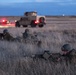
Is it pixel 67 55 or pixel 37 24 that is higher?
pixel 67 55

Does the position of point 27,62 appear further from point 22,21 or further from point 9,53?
point 22,21

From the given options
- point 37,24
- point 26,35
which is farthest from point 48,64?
point 37,24

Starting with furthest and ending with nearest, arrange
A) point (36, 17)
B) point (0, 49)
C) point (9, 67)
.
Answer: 1. point (36, 17)
2. point (0, 49)
3. point (9, 67)

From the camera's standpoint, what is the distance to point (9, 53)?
14828 mm

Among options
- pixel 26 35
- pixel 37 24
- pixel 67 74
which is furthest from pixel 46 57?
pixel 37 24

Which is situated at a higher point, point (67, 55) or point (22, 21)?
point (67, 55)

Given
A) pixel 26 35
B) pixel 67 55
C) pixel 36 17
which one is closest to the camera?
pixel 67 55

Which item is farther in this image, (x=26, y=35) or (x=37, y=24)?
(x=37, y=24)

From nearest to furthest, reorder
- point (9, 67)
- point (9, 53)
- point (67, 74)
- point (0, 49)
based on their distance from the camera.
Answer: point (67, 74)
point (9, 67)
point (9, 53)
point (0, 49)

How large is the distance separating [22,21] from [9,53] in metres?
33.8

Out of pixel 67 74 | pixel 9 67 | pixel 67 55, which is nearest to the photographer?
pixel 67 74

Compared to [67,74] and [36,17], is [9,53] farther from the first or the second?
[36,17]

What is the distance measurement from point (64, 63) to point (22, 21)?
37.0 m

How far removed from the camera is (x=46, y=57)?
12.4m
